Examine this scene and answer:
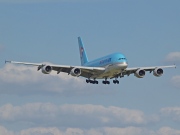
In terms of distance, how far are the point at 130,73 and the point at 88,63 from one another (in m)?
14.6

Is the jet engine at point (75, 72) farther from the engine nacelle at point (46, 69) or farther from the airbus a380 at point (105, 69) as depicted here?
the engine nacelle at point (46, 69)

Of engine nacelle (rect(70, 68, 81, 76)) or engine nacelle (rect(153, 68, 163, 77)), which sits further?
engine nacelle (rect(153, 68, 163, 77))

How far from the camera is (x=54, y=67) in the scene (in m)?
Answer: 170

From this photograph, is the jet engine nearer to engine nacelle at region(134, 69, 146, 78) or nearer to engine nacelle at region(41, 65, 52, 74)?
engine nacelle at region(41, 65, 52, 74)

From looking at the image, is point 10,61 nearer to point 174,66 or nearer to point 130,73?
point 130,73

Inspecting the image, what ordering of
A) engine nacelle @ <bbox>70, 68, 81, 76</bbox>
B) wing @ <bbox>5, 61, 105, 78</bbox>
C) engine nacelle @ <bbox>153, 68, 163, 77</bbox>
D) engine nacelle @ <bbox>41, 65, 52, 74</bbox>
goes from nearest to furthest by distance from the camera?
engine nacelle @ <bbox>41, 65, 52, 74</bbox>, wing @ <bbox>5, 61, 105, 78</bbox>, engine nacelle @ <bbox>70, 68, 81, 76</bbox>, engine nacelle @ <bbox>153, 68, 163, 77</bbox>

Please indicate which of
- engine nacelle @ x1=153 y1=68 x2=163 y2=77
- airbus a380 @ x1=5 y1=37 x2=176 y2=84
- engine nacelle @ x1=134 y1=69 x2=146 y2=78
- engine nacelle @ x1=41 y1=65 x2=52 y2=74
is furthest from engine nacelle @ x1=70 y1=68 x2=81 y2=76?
engine nacelle @ x1=153 y1=68 x2=163 y2=77

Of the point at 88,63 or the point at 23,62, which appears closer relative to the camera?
the point at 23,62

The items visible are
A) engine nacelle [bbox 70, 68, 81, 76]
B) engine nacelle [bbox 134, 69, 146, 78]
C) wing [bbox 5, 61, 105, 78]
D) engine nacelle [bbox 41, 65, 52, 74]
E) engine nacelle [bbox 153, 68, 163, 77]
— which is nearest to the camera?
engine nacelle [bbox 41, 65, 52, 74]

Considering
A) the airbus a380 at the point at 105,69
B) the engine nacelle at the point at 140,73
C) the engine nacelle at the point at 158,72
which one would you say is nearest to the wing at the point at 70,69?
the airbus a380 at the point at 105,69

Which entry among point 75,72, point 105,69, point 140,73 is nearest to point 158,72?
point 140,73

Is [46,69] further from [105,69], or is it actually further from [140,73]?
[140,73]

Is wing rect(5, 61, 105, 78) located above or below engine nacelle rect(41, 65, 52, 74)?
above

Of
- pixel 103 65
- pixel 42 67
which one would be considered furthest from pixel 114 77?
pixel 42 67
